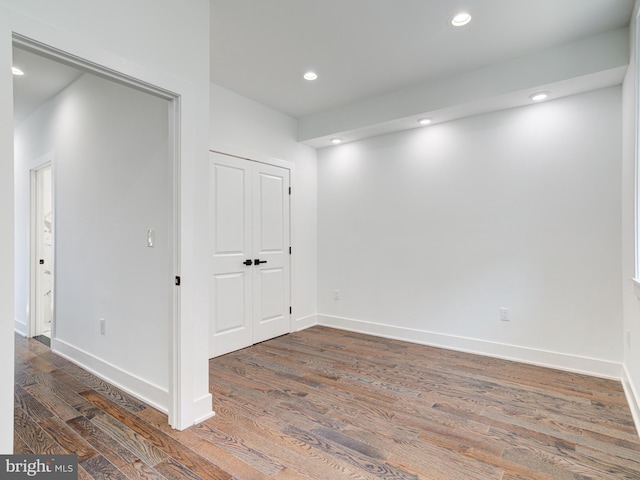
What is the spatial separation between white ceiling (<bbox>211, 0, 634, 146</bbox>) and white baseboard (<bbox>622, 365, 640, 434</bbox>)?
8.49 feet

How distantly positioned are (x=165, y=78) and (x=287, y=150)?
2.37m

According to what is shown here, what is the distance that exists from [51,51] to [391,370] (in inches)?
124

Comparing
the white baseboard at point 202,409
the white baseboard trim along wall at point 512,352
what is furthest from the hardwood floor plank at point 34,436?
the white baseboard trim along wall at point 512,352

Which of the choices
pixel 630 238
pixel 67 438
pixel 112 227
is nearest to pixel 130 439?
pixel 67 438

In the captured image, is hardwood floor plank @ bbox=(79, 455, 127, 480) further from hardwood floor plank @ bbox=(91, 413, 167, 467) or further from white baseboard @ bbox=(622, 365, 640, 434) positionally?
white baseboard @ bbox=(622, 365, 640, 434)

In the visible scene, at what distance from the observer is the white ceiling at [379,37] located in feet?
7.59

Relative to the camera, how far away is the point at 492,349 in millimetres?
3400

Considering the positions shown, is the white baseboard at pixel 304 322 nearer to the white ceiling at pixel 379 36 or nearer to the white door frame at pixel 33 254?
the white ceiling at pixel 379 36

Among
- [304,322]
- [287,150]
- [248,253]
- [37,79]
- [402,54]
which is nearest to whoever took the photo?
[402,54]

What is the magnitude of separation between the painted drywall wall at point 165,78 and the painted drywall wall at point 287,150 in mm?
1296

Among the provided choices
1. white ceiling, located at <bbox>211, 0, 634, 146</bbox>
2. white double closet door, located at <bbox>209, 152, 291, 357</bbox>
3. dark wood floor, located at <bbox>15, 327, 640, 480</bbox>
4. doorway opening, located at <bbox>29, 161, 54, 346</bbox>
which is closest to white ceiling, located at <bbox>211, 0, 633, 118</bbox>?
white ceiling, located at <bbox>211, 0, 634, 146</bbox>

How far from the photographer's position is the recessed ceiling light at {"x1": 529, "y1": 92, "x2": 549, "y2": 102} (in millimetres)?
2990

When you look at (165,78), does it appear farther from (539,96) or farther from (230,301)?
(539,96)

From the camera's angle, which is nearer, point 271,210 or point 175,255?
point 175,255
